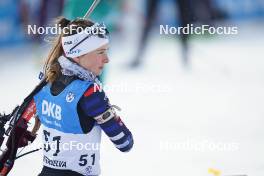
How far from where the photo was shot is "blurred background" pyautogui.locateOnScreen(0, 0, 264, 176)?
4.99 m

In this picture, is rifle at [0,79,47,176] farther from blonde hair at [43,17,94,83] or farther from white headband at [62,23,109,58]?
white headband at [62,23,109,58]

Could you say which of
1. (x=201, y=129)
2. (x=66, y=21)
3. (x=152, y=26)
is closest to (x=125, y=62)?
(x=152, y=26)

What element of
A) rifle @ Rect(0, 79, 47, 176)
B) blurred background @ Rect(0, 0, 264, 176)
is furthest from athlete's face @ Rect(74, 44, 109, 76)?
blurred background @ Rect(0, 0, 264, 176)

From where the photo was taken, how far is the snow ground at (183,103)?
4.90 metres

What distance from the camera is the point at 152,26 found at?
849cm

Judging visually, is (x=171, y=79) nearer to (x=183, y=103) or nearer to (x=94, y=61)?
(x=183, y=103)

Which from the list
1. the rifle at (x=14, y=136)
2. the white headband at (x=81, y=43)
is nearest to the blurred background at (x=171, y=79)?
the rifle at (x=14, y=136)

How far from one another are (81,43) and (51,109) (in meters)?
0.31

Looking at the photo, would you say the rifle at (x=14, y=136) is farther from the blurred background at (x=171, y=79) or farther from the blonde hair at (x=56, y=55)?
the blurred background at (x=171, y=79)

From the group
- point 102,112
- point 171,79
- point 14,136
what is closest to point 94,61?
point 102,112

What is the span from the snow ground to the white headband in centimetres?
167

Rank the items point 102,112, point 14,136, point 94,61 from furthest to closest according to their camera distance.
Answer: point 14,136
point 94,61
point 102,112

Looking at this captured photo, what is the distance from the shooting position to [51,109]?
10.3 feet

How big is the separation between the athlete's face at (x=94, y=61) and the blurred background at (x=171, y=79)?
4.27 feet
